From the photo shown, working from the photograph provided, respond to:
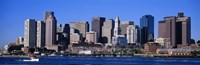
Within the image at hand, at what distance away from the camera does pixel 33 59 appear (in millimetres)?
122500
